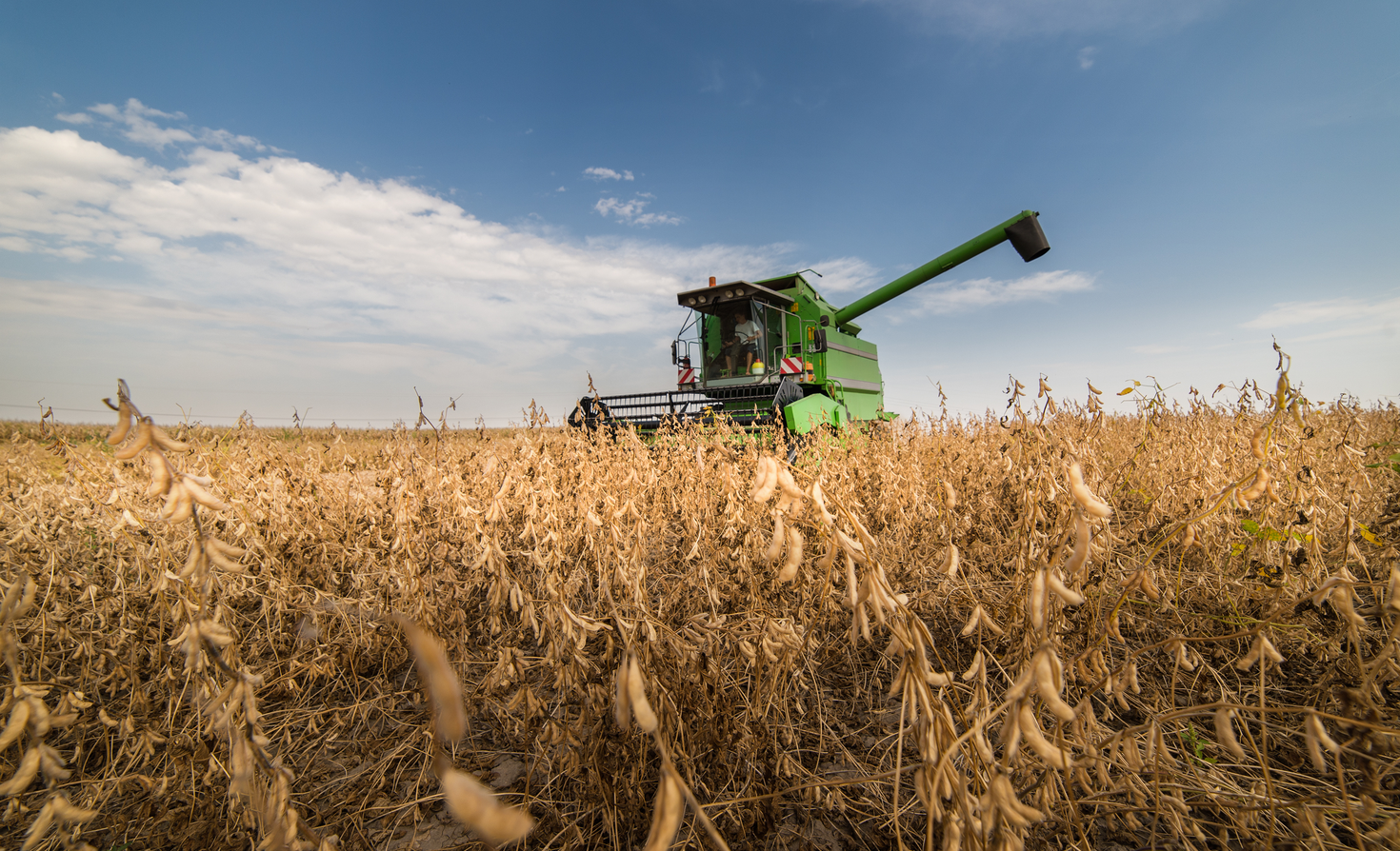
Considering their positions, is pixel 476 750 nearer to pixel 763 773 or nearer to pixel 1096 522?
pixel 763 773

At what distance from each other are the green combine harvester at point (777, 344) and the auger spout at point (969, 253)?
0.01 m

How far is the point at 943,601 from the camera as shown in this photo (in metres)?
2.28

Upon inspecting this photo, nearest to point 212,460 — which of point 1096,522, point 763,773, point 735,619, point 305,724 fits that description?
point 305,724

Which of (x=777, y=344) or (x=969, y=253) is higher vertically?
(x=969, y=253)

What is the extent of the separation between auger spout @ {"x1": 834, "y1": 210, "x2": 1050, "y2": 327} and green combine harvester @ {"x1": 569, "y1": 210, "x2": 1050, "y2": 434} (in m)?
0.01

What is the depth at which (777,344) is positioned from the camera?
8352mm

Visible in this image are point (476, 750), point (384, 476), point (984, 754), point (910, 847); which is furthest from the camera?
point (384, 476)

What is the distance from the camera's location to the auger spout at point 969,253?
27.5 feet

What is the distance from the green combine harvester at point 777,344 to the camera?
22.9 ft

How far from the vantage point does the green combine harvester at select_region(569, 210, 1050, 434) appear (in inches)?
275

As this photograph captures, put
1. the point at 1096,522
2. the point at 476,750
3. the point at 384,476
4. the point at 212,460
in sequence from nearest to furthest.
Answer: the point at 476,750
the point at 1096,522
the point at 384,476
the point at 212,460

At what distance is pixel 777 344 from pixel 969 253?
11.6 feet

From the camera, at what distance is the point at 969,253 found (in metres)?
8.69

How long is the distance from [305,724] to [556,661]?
1.27m
